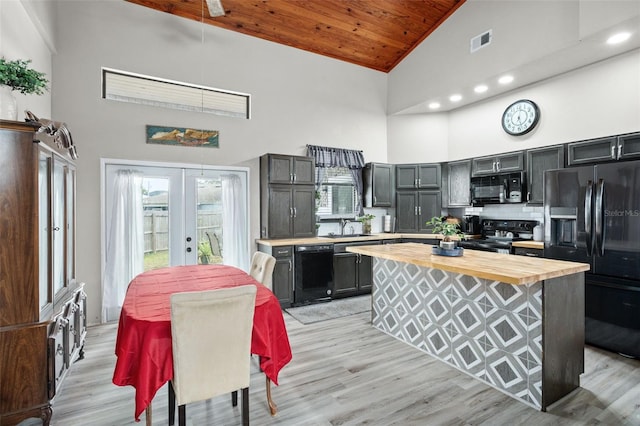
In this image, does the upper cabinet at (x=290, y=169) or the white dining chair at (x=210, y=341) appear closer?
the white dining chair at (x=210, y=341)

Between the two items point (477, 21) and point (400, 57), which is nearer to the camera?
point (477, 21)

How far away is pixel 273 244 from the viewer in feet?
15.1

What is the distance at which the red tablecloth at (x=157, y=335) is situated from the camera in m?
1.82

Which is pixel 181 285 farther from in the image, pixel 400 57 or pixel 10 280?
pixel 400 57

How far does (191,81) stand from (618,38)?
5187 mm

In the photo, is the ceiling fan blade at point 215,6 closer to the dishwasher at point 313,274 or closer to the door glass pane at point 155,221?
the door glass pane at point 155,221

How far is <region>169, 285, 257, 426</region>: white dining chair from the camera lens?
1.77 metres

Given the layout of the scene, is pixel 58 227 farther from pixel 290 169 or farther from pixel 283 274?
pixel 290 169

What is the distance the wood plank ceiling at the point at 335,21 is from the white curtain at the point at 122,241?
2.49 metres

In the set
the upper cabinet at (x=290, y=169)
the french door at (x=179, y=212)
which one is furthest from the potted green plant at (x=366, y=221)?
the french door at (x=179, y=212)

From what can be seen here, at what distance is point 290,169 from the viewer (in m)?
5.04

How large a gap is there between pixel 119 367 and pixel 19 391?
789mm

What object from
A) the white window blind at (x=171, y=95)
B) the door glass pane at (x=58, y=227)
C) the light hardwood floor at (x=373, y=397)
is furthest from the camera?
the white window blind at (x=171, y=95)

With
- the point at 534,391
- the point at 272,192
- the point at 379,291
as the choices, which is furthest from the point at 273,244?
the point at 534,391
